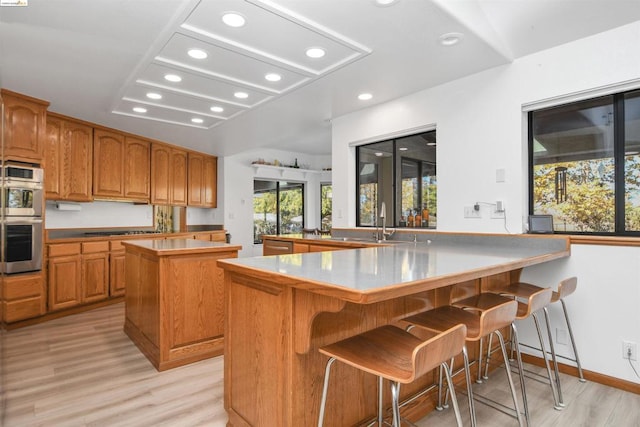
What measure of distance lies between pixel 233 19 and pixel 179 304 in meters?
2.02

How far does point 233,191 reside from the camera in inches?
256

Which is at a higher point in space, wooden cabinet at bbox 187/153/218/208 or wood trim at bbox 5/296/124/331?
wooden cabinet at bbox 187/153/218/208

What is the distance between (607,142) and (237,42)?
273 centimetres

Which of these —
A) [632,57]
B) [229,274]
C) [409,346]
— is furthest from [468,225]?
[229,274]

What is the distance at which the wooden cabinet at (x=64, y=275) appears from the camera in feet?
12.5

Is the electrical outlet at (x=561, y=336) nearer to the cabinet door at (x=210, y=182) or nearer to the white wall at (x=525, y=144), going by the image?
the white wall at (x=525, y=144)

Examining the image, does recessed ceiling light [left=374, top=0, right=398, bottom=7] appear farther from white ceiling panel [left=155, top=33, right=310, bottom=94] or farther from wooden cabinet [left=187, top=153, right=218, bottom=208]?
wooden cabinet [left=187, top=153, right=218, bottom=208]

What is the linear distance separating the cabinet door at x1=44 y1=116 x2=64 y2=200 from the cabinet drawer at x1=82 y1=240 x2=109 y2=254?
2.10ft

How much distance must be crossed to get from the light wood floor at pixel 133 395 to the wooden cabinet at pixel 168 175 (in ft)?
9.20

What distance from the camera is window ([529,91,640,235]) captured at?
8.00ft

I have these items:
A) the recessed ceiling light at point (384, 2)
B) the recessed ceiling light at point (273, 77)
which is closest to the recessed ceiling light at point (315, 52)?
the recessed ceiling light at point (273, 77)

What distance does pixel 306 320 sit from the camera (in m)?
1.39

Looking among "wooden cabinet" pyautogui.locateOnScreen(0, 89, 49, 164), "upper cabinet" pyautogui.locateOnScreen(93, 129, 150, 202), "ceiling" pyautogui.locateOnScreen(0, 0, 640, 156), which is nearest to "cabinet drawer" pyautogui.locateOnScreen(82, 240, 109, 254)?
"upper cabinet" pyautogui.locateOnScreen(93, 129, 150, 202)

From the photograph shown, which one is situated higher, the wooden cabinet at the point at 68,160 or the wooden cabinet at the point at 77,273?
the wooden cabinet at the point at 68,160
